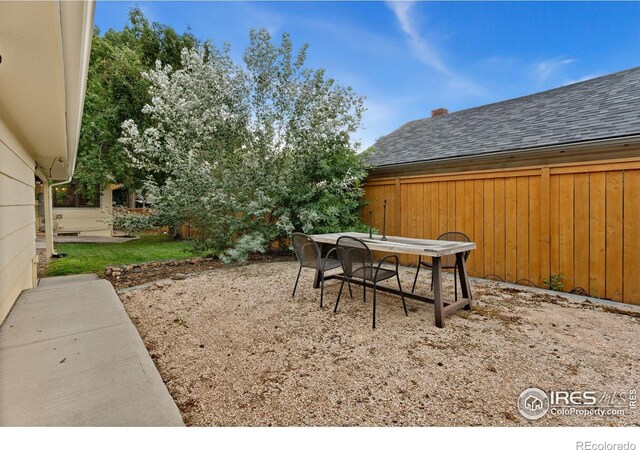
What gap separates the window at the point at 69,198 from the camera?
1152cm

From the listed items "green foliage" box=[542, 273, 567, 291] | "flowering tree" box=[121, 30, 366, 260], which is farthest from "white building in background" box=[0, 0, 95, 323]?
"green foliage" box=[542, 273, 567, 291]

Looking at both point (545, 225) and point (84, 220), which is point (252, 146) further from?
point (84, 220)

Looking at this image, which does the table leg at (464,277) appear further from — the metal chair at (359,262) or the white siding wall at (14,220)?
the white siding wall at (14,220)

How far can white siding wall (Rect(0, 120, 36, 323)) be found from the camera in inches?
106

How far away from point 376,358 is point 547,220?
146 inches

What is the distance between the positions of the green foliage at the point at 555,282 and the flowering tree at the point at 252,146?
3.47m

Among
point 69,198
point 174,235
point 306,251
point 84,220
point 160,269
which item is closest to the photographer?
point 306,251

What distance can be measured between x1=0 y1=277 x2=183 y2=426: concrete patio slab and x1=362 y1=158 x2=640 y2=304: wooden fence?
499 cm

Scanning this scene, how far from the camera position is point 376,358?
2.31m

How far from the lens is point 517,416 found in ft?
5.50

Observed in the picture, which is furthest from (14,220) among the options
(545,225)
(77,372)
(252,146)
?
(545,225)

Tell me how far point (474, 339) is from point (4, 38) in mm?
3728
